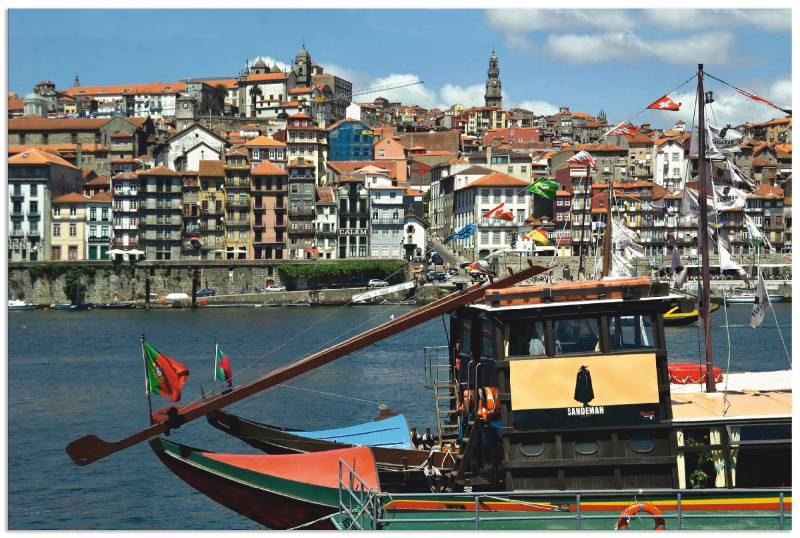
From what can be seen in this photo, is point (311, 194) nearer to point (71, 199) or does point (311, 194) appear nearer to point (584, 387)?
point (71, 199)

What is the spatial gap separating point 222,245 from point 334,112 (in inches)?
2436

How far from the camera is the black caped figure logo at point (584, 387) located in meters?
15.4

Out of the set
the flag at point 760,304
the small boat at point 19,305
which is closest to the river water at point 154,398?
the flag at point 760,304

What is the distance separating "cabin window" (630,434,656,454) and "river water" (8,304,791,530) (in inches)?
353

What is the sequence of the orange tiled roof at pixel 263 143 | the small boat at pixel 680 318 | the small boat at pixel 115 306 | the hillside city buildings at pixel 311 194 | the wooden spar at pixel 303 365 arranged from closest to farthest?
the wooden spar at pixel 303 365 → the small boat at pixel 680 318 → the small boat at pixel 115 306 → the hillside city buildings at pixel 311 194 → the orange tiled roof at pixel 263 143

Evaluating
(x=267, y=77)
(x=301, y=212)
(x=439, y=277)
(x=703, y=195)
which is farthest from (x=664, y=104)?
(x=267, y=77)

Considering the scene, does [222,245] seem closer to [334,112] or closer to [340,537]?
[334,112]

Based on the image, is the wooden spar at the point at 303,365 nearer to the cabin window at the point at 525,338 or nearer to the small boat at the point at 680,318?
the cabin window at the point at 525,338

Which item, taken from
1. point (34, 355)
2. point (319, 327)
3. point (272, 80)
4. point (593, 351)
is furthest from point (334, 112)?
point (593, 351)

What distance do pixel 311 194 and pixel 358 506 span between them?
9801cm

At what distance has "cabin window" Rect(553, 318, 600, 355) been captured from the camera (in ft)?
51.1

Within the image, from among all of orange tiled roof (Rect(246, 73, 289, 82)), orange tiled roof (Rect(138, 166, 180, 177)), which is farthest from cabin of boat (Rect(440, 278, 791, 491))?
orange tiled roof (Rect(246, 73, 289, 82))

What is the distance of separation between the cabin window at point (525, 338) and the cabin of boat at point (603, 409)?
0.01 m

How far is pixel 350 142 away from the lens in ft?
456
